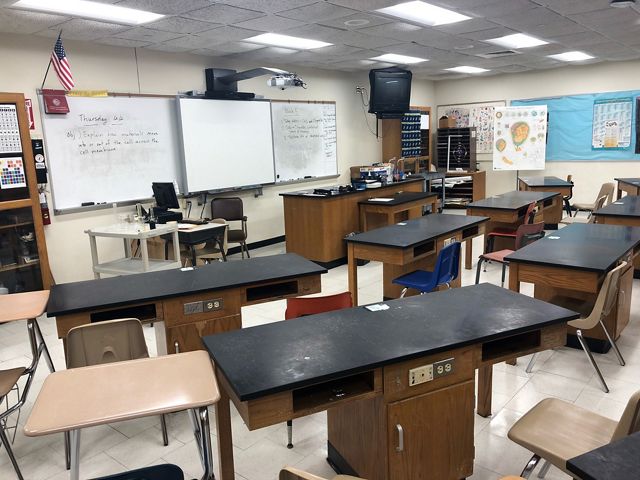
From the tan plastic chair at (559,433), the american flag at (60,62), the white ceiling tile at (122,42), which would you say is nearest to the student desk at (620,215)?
the tan plastic chair at (559,433)

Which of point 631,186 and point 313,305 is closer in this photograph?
point 313,305

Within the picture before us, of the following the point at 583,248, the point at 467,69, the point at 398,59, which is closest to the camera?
the point at 583,248

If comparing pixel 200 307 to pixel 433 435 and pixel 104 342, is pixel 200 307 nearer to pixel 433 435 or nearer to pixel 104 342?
pixel 104 342

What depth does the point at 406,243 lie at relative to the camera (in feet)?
13.0

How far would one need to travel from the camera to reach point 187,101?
255 inches

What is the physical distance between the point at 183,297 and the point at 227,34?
3.72m

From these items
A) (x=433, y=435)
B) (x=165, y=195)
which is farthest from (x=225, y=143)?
(x=433, y=435)

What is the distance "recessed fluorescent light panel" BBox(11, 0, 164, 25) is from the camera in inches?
165

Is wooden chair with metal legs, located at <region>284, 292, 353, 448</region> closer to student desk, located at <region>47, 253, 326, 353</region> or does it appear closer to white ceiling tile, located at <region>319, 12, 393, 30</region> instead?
student desk, located at <region>47, 253, 326, 353</region>

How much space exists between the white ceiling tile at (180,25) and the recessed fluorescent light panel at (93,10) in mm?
109

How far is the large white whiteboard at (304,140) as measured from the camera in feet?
25.9

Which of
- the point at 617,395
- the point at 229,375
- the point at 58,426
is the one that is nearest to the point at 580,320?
the point at 617,395

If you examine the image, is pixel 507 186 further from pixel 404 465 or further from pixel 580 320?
pixel 404 465

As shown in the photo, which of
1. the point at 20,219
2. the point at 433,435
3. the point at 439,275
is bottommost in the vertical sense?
the point at 433,435
